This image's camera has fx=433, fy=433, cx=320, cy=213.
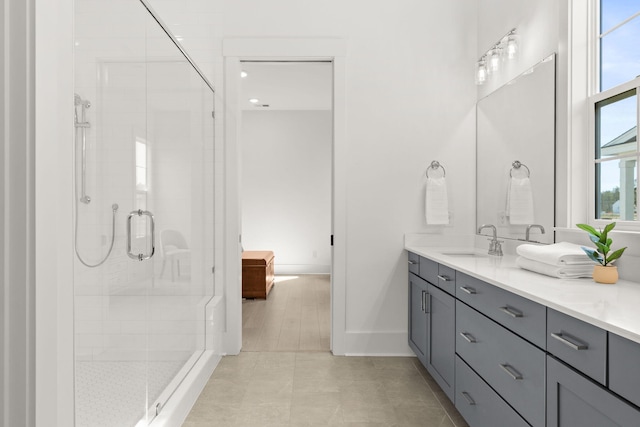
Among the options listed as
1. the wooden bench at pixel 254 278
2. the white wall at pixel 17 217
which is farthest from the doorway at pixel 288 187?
the white wall at pixel 17 217

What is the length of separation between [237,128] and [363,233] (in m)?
1.24

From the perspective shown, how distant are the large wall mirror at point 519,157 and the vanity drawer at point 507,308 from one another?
692mm

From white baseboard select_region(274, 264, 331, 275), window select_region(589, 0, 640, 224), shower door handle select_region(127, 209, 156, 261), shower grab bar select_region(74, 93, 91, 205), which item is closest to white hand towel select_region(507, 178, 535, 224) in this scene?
window select_region(589, 0, 640, 224)

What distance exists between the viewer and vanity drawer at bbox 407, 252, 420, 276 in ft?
9.81

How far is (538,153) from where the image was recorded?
2492 millimetres

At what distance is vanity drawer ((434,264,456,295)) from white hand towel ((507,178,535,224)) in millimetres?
639

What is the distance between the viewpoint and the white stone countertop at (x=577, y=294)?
1.12 m

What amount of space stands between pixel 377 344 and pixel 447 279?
1.14 m

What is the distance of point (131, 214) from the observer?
1.85m

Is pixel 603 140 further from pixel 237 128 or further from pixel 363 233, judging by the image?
pixel 237 128

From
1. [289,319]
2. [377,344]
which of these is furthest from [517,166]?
[289,319]

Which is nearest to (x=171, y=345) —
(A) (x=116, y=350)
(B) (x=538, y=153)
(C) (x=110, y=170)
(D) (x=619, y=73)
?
(A) (x=116, y=350)

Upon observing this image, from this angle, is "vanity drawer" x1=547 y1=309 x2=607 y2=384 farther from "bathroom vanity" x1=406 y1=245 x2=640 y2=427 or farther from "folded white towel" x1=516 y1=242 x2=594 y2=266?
"folded white towel" x1=516 y1=242 x2=594 y2=266

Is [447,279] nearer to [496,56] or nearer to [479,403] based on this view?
[479,403]
